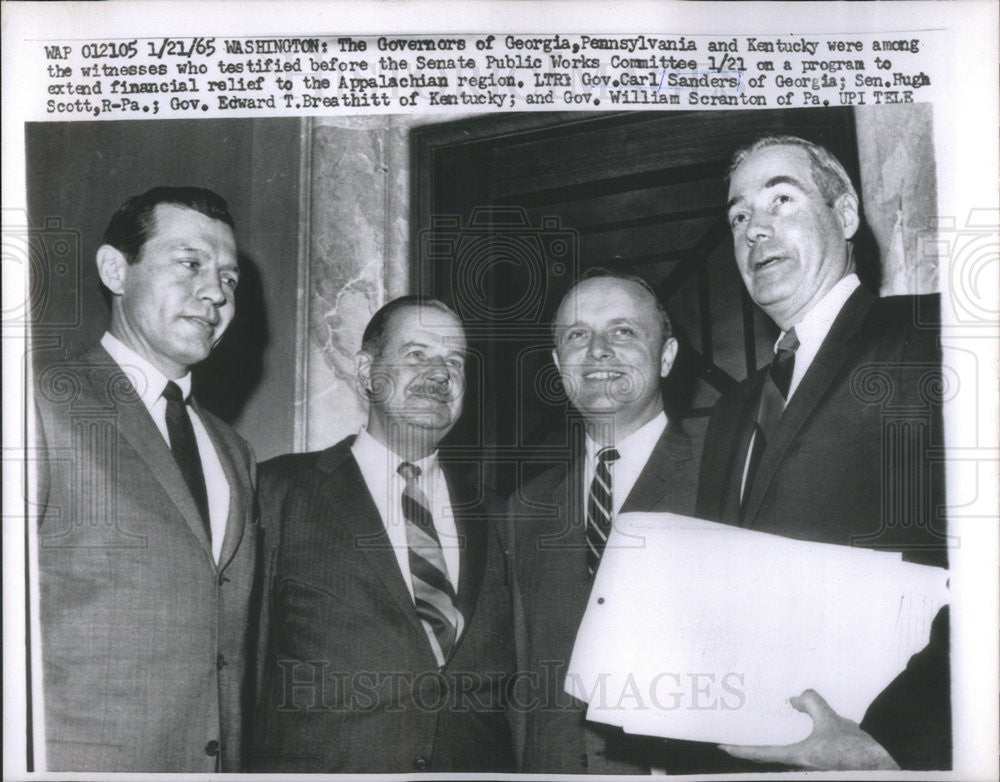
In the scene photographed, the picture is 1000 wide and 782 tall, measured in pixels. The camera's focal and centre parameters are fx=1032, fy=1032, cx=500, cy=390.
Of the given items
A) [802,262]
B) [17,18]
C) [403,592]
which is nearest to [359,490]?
[403,592]

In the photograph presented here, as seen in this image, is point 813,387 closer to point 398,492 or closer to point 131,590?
point 398,492

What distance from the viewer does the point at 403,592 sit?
2486 millimetres

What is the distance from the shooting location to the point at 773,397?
99.4 inches

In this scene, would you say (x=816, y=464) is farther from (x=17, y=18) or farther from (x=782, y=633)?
(x=17, y=18)

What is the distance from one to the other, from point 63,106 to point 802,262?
193 cm

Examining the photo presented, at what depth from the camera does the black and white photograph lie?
8.12 feet

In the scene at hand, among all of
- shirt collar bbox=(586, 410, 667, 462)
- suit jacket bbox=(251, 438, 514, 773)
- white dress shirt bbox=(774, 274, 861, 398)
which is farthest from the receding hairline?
suit jacket bbox=(251, 438, 514, 773)

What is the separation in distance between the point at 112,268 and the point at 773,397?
1.68m

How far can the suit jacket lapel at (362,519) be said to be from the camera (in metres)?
2.49

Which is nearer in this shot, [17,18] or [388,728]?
[388,728]

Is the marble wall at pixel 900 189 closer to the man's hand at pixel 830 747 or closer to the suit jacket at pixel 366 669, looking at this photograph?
the man's hand at pixel 830 747

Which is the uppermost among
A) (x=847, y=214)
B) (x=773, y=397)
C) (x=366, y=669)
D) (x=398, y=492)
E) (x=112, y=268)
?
(x=847, y=214)

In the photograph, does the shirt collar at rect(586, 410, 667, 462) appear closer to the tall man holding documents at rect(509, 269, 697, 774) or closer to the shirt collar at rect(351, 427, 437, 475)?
the tall man holding documents at rect(509, 269, 697, 774)

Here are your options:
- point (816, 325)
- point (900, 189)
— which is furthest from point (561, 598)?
point (900, 189)
